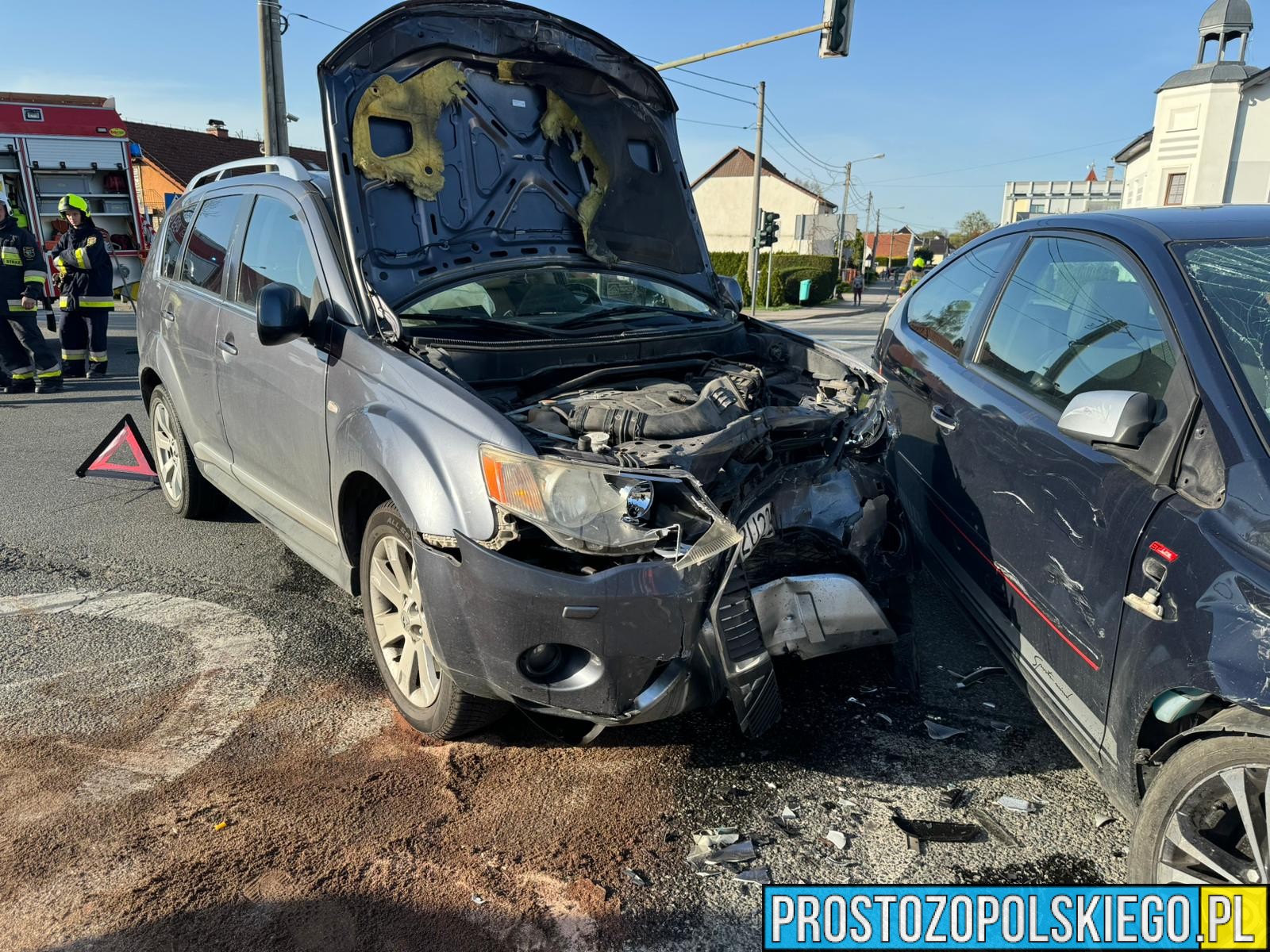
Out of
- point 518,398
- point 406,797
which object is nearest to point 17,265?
point 518,398

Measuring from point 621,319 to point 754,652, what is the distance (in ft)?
6.11

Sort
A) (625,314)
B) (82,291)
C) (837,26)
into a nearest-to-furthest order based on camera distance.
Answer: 1. (625,314)
2. (82,291)
3. (837,26)

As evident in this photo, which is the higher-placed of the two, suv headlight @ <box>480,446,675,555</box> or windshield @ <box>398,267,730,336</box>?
windshield @ <box>398,267,730,336</box>

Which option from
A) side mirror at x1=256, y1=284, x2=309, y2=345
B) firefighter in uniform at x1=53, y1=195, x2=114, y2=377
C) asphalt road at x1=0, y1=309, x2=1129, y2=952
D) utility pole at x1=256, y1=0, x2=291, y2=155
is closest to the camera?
asphalt road at x1=0, y1=309, x2=1129, y2=952

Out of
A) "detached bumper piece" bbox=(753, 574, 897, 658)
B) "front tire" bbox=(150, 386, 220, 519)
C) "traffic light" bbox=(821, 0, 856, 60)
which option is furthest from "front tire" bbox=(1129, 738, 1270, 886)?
"traffic light" bbox=(821, 0, 856, 60)

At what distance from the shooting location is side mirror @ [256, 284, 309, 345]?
321 centimetres

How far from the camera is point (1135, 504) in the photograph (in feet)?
7.86

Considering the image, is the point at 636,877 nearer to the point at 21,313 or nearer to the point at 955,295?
the point at 955,295

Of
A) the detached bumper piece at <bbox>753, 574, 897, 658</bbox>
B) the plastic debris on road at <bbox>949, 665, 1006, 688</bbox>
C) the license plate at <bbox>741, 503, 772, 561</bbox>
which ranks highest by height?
the license plate at <bbox>741, 503, 772, 561</bbox>

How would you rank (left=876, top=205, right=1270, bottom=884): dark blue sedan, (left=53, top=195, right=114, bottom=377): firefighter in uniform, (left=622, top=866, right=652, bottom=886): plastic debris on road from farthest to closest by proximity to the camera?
(left=53, top=195, right=114, bottom=377): firefighter in uniform < (left=622, top=866, right=652, bottom=886): plastic debris on road < (left=876, top=205, right=1270, bottom=884): dark blue sedan

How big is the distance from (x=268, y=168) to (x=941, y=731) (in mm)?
3910

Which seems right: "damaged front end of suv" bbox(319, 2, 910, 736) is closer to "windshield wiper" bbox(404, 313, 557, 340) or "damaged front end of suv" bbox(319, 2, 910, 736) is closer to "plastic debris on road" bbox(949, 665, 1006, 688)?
"windshield wiper" bbox(404, 313, 557, 340)

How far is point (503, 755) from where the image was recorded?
10.1 ft

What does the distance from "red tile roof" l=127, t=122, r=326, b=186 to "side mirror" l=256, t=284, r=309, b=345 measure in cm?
3402
